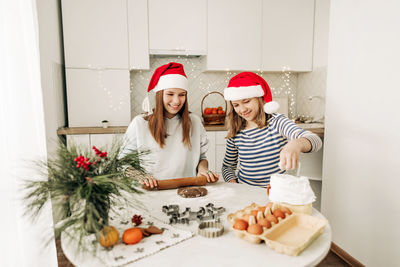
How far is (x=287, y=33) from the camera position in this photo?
331cm

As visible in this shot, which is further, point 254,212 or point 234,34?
point 234,34

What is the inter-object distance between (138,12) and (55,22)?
813mm

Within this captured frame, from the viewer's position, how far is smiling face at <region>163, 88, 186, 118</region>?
5.39 ft

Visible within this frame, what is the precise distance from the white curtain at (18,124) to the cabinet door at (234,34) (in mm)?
1899

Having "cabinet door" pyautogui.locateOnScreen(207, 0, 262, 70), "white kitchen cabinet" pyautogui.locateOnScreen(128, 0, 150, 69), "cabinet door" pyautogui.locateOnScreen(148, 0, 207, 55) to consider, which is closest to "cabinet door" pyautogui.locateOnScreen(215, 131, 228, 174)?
"cabinet door" pyautogui.locateOnScreen(207, 0, 262, 70)

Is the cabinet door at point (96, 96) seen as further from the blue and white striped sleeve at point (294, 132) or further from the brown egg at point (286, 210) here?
the brown egg at point (286, 210)

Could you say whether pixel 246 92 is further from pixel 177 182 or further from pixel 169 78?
pixel 177 182

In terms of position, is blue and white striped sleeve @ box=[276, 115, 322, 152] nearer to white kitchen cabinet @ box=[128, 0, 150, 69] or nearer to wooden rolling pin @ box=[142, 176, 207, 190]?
wooden rolling pin @ box=[142, 176, 207, 190]

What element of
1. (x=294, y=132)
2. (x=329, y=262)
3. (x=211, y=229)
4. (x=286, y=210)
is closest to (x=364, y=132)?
(x=294, y=132)

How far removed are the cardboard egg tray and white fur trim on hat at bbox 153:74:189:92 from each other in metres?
0.93

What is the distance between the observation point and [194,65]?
3.52 meters

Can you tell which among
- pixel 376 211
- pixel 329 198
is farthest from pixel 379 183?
pixel 329 198

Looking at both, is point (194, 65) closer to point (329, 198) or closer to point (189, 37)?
point (189, 37)

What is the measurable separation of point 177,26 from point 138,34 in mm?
431
